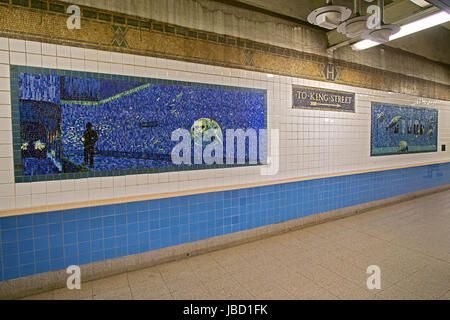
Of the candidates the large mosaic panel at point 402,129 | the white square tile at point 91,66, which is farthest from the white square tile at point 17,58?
the large mosaic panel at point 402,129

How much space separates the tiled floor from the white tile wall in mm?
941

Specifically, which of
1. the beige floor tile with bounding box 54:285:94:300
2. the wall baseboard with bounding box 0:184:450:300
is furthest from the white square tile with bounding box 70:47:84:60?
the beige floor tile with bounding box 54:285:94:300

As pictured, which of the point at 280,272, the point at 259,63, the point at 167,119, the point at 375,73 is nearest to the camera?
the point at 280,272

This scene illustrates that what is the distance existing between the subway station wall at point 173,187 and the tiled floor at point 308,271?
35 cm

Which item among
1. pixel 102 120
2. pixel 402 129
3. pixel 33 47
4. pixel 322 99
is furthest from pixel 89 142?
pixel 402 129

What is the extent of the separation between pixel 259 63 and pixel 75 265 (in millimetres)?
3435

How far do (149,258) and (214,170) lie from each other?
135 cm

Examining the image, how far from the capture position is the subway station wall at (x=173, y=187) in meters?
2.41

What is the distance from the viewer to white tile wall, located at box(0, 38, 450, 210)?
2383mm

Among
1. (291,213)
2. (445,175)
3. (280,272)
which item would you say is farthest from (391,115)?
(280,272)

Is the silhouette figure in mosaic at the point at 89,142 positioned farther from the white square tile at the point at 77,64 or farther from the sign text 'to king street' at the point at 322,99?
the sign text 'to king street' at the point at 322,99

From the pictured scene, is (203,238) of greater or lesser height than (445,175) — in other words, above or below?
below

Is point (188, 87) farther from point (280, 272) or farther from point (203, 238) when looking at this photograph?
point (280, 272)

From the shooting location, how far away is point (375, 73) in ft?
16.7
